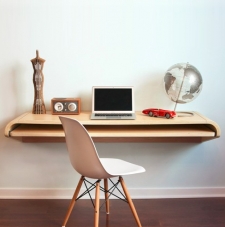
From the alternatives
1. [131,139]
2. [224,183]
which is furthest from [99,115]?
[224,183]

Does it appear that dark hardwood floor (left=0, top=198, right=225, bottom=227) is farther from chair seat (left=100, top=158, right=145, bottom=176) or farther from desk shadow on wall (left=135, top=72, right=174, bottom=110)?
desk shadow on wall (left=135, top=72, right=174, bottom=110)

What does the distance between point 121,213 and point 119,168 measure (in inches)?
19.5

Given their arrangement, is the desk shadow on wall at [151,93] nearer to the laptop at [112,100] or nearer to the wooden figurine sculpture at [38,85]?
the laptop at [112,100]

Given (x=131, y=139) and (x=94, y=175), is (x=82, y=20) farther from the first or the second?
(x=94, y=175)

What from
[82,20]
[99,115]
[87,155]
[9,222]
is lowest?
[9,222]

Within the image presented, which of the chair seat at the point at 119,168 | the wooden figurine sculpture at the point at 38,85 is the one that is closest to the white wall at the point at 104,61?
the wooden figurine sculpture at the point at 38,85

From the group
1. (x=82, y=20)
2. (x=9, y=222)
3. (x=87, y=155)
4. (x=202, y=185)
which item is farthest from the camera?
(x=202, y=185)

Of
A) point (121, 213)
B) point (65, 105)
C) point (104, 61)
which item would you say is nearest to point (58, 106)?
point (65, 105)

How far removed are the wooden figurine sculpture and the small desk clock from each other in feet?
0.38

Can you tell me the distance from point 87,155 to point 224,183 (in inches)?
54.5

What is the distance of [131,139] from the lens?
8.65 feet

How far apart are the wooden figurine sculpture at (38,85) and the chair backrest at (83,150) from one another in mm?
534

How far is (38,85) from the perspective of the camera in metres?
2.48

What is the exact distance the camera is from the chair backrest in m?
1.89
